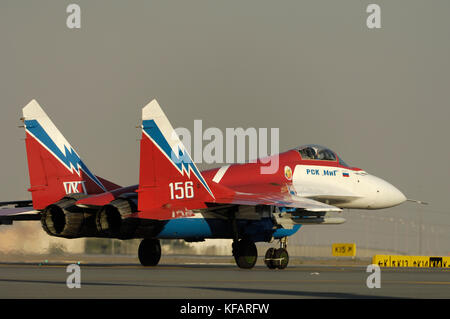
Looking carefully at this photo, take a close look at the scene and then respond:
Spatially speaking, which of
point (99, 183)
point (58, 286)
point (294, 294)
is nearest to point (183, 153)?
point (99, 183)

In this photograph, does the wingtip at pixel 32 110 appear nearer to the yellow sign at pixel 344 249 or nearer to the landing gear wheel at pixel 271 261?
the landing gear wheel at pixel 271 261

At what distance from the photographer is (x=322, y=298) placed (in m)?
13.4

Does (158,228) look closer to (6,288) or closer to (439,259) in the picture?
(6,288)

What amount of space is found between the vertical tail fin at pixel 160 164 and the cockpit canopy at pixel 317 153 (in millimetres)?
6343

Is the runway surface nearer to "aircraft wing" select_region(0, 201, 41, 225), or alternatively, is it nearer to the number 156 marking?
the number 156 marking

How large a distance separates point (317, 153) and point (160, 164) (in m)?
7.83

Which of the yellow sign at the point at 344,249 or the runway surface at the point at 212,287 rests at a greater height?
the runway surface at the point at 212,287

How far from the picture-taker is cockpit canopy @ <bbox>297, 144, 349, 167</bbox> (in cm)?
2774

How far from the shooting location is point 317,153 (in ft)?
91.8

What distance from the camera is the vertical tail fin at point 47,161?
2514 cm

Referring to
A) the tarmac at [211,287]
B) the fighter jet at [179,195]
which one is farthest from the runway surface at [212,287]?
the fighter jet at [179,195]

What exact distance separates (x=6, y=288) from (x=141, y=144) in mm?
7479

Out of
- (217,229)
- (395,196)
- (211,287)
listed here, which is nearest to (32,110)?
(217,229)
